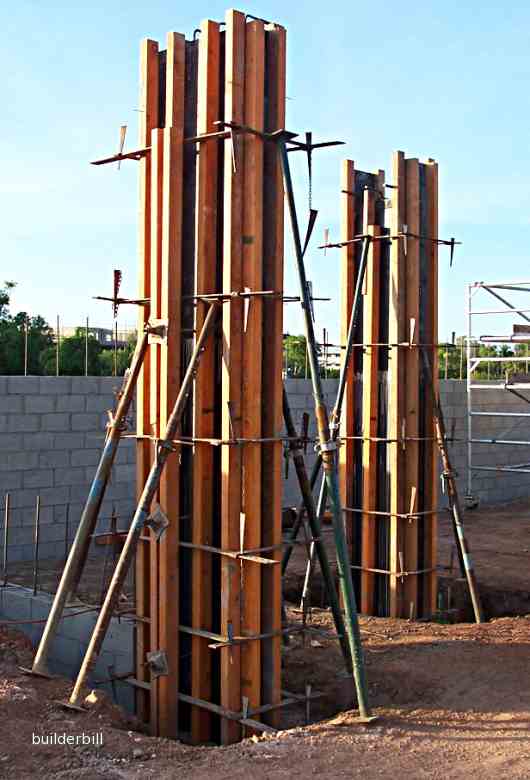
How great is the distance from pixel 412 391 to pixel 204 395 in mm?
3342

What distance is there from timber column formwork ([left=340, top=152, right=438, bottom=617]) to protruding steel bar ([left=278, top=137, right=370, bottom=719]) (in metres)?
3.03

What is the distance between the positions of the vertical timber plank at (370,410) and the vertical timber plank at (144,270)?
303 centimetres

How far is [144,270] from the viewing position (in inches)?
257

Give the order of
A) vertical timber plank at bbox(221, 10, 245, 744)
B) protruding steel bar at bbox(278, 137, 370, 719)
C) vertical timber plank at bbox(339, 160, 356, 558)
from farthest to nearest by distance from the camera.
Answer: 1. vertical timber plank at bbox(339, 160, 356, 558)
2. vertical timber plank at bbox(221, 10, 245, 744)
3. protruding steel bar at bbox(278, 137, 370, 719)

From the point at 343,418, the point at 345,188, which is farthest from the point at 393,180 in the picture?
the point at 343,418

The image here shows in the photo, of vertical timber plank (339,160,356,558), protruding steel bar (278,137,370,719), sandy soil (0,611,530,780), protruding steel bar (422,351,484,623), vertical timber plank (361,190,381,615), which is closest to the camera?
sandy soil (0,611,530,780)

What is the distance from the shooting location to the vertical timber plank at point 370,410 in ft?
29.4

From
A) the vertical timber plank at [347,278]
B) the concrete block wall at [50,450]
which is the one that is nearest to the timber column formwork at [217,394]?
the vertical timber plank at [347,278]

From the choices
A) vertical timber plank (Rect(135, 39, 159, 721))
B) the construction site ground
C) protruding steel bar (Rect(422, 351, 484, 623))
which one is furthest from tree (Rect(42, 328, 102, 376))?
vertical timber plank (Rect(135, 39, 159, 721))

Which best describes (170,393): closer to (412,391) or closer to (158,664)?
(158,664)

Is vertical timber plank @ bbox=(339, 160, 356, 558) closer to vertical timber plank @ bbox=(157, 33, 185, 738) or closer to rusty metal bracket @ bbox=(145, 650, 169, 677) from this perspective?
vertical timber plank @ bbox=(157, 33, 185, 738)

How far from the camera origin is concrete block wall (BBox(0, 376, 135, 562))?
10.1m

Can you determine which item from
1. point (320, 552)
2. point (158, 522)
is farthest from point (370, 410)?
point (158, 522)

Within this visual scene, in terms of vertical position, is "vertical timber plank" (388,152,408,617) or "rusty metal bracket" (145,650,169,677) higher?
"vertical timber plank" (388,152,408,617)
